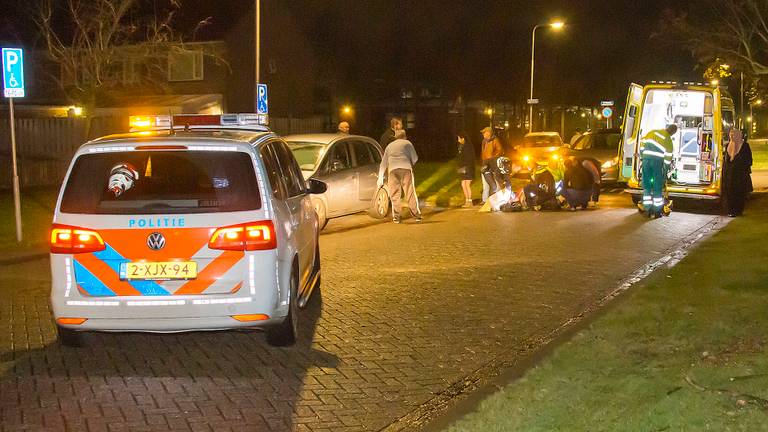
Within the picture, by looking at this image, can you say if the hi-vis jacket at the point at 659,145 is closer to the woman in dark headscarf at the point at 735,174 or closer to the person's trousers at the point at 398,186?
the woman in dark headscarf at the point at 735,174

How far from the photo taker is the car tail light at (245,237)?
253 inches

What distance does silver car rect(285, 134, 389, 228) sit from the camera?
560 inches

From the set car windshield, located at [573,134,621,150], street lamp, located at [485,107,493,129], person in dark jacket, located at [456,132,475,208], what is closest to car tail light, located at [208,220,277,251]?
person in dark jacket, located at [456,132,475,208]

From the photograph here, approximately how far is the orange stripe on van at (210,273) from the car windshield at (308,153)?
7.70m

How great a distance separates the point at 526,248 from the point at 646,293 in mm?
3751

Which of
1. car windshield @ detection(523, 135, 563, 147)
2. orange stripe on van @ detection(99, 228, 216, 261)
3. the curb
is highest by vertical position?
car windshield @ detection(523, 135, 563, 147)

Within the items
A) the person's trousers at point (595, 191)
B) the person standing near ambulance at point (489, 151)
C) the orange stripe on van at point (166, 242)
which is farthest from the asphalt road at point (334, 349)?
the person standing near ambulance at point (489, 151)

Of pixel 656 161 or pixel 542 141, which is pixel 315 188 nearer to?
pixel 656 161

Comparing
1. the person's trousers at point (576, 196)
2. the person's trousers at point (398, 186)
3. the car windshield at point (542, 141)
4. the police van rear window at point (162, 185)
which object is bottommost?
the person's trousers at point (576, 196)

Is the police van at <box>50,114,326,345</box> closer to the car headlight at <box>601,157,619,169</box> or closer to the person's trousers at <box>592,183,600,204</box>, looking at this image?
the person's trousers at <box>592,183,600,204</box>

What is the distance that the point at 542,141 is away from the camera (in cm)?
2809

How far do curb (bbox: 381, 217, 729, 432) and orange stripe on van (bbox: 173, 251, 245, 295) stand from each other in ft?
5.78

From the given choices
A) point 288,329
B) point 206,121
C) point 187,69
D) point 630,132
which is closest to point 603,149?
point 630,132

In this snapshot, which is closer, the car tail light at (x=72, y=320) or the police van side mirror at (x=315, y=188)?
the car tail light at (x=72, y=320)
